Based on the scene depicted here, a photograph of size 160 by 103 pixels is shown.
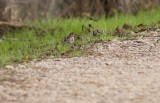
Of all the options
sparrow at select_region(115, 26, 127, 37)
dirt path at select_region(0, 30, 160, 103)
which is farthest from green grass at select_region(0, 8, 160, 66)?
dirt path at select_region(0, 30, 160, 103)

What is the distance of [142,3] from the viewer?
10727mm

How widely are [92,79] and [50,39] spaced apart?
3.68 metres

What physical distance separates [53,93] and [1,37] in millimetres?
5199

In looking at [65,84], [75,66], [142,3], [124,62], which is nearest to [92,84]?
[65,84]

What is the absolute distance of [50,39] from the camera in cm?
774

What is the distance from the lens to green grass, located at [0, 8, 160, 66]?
5820 mm

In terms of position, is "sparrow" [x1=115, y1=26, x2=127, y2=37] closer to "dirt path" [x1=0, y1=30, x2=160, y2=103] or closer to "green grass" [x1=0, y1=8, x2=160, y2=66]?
"green grass" [x1=0, y1=8, x2=160, y2=66]

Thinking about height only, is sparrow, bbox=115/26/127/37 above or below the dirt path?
above

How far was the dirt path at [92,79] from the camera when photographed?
3.55 meters

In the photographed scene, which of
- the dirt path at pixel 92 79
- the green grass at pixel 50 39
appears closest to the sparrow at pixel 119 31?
the green grass at pixel 50 39

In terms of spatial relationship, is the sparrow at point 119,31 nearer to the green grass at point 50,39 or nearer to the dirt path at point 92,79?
the green grass at point 50,39

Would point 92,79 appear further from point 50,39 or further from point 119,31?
point 50,39

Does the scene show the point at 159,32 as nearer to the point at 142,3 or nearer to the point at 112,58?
the point at 112,58

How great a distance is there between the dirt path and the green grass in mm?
466
